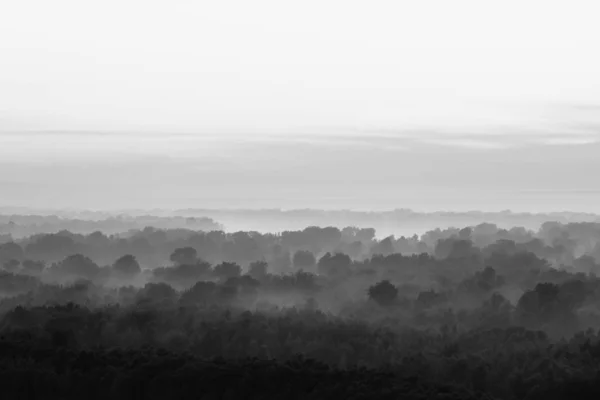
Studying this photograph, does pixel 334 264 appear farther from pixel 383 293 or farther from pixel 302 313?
pixel 302 313

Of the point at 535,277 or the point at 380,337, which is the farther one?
the point at 535,277

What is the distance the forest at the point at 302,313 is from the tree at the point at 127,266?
32 cm

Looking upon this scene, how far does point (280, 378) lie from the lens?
38375 millimetres


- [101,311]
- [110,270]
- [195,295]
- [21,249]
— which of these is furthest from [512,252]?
[21,249]

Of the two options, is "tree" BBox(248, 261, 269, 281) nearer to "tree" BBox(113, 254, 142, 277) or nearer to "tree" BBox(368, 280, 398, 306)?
"tree" BBox(113, 254, 142, 277)

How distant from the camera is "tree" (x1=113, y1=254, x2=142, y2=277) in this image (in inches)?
3925

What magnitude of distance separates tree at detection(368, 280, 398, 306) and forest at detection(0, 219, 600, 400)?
0.26 m

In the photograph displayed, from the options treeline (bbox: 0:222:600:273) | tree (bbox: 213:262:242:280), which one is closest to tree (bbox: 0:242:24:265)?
treeline (bbox: 0:222:600:273)

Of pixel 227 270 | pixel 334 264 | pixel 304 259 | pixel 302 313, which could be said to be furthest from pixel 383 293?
pixel 304 259

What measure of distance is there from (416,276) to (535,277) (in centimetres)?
1274

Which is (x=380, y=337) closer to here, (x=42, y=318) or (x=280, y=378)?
(x=280, y=378)

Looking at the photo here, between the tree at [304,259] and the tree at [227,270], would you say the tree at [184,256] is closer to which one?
the tree at [227,270]

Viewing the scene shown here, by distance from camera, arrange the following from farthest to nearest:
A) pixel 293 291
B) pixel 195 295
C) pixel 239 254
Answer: pixel 239 254 → pixel 293 291 → pixel 195 295

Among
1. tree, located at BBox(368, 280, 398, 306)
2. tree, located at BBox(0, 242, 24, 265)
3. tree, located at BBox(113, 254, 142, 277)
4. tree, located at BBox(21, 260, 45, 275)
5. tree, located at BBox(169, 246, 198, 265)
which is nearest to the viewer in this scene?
tree, located at BBox(368, 280, 398, 306)
